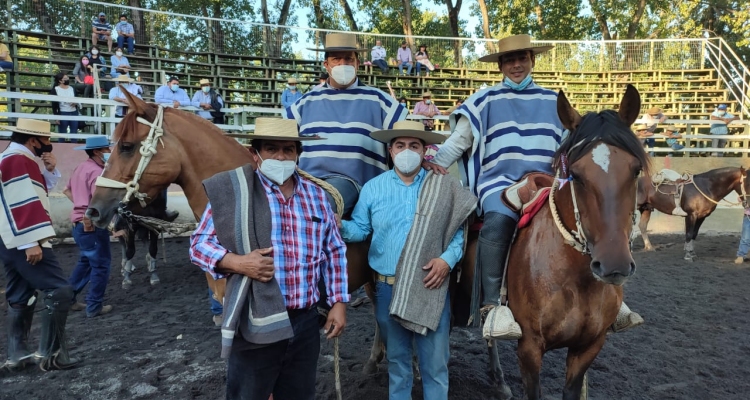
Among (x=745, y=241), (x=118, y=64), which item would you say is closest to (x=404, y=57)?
(x=118, y=64)

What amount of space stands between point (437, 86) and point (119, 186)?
767 inches

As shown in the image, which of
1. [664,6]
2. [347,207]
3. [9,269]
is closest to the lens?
[347,207]

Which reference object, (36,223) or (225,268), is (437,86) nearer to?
(36,223)

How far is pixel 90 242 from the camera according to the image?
579cm

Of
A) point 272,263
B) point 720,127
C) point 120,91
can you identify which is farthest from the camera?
point 720,127

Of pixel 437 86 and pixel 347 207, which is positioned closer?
pixel 347 207

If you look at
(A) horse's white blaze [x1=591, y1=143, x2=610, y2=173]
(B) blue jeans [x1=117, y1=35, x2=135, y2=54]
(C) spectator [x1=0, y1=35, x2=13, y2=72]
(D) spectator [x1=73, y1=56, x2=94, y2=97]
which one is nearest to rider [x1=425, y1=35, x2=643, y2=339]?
(A) horse's white blaze [x1=591, y1=143, x2=610, y2=173]

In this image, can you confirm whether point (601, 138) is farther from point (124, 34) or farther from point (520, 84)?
point (124, 34)

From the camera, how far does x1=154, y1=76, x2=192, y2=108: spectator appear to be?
1264cm

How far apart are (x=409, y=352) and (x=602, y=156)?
1625 millimetres

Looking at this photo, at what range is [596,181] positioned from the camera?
7.18 ft

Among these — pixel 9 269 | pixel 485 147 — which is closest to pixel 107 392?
pixel 9 269

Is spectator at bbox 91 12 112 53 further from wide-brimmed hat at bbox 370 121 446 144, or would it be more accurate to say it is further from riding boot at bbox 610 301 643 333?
riding boot at bbox 610 301 643 333

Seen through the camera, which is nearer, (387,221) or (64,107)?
(387,221)
